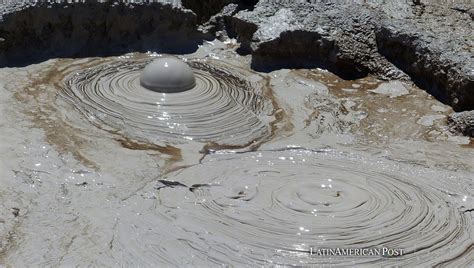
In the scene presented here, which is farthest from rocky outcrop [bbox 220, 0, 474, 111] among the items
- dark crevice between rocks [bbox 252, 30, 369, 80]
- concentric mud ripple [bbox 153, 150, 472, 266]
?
concentric mud ripple [bbox 153, 150, 472, 266]

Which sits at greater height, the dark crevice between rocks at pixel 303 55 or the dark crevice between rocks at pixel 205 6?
the dark crevice between rocks at pixel 205 6

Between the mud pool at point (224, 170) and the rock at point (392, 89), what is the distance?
0.06 ft

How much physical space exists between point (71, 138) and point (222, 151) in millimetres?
1164

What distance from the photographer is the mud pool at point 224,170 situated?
4.32 m

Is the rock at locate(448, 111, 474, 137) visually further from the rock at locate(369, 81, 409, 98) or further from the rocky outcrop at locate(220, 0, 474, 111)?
the rock at locate(369, 81, 409, 98)

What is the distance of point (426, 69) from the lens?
6.69 m

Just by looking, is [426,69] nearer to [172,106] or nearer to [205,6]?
[172,106]

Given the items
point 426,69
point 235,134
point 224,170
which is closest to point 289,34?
point 426,69

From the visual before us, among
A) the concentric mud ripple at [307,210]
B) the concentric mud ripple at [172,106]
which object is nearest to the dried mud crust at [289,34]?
the concentric mud ripple at [172,106]

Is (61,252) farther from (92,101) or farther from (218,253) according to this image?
(92,101)

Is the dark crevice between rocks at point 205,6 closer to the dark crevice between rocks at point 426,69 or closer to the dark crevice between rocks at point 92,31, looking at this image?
the dark crevice between rocks at point 92,31

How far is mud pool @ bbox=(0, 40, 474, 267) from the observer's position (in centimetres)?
432

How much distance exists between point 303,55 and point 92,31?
2.16m

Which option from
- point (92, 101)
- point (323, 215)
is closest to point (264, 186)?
point (323, 215)
